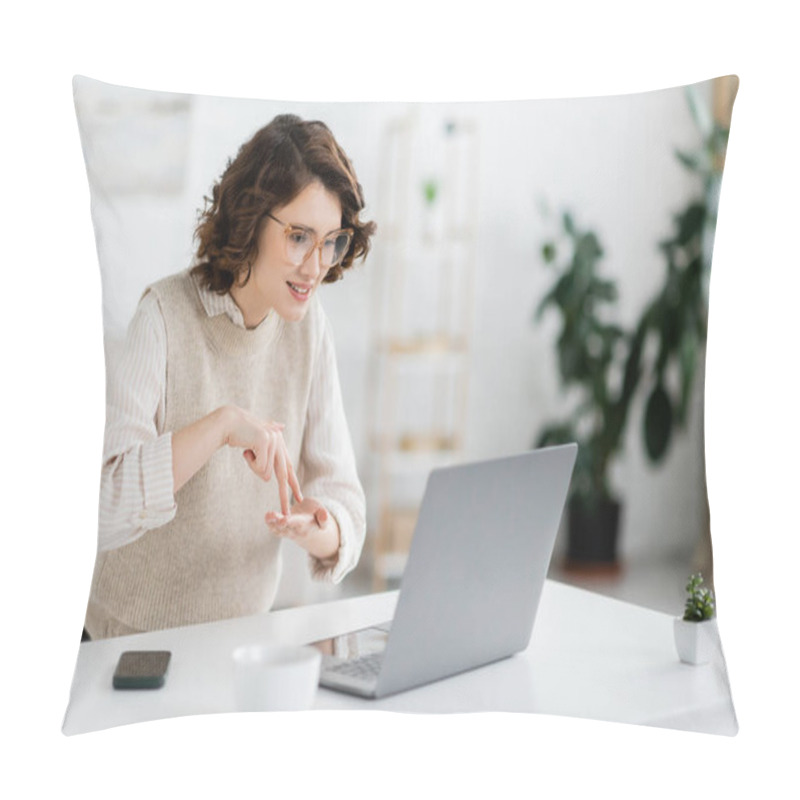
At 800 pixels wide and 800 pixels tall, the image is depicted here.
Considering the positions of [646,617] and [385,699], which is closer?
[385,699]

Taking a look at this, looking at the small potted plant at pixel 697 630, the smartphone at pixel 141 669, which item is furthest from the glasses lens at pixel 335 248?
the small potted plant at pixel 697 630

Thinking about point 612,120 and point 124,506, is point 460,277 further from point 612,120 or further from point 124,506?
point 124,506

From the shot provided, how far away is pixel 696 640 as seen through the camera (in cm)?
179

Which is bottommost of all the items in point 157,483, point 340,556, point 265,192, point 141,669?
point 141,669

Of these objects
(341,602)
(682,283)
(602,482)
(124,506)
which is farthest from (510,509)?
(124,506)

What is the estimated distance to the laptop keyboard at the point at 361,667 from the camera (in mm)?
1684

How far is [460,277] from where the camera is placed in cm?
179

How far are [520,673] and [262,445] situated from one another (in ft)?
1.57

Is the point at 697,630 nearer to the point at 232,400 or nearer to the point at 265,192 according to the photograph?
the point at 232,400

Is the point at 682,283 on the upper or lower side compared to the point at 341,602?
upper

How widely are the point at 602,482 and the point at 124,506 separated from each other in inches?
26.7

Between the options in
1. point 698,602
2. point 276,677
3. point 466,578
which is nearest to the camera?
point 276,677

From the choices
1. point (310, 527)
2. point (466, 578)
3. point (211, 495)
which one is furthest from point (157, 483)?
point (466, 578)

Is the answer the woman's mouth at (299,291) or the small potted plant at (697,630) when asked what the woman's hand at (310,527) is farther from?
the small potted plant at (697,630)
